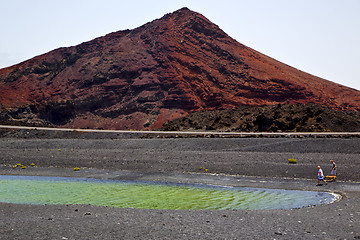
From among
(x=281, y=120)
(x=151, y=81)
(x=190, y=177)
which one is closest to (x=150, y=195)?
(x=190, y=177)

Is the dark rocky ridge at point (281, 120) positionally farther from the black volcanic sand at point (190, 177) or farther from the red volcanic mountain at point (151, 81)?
the red volcanic mountain at point (151, 81)

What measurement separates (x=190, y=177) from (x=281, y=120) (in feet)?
89.1

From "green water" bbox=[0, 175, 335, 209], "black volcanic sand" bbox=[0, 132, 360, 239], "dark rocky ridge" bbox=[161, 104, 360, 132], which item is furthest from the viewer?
"dark rocky ridge" bbox=[161, 104, 360, 132]

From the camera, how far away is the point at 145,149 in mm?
34375

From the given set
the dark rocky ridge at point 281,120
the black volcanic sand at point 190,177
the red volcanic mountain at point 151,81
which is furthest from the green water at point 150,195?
the red volcanic mountain at point 151,81

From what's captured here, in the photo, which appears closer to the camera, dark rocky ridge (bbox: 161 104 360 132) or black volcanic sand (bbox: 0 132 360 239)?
black volcanic sand (bbox: 0 132 360 239)

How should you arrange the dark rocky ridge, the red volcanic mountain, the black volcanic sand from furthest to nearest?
the red volcanic mountain → the dark rocky ridge → the black volcanic sand

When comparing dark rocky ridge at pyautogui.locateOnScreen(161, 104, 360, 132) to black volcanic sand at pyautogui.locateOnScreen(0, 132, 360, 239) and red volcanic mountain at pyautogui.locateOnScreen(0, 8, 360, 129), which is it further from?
red volcanic mountain at pyautogui.locateOnScreen(0, 8, 360, 129)

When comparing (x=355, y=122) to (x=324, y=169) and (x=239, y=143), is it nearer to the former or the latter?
(x=239, y=143)

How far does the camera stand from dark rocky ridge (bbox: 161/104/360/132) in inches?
1695

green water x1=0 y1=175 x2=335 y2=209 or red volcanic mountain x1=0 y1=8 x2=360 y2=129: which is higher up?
red volcanic mountain x1=0 y1=8 x2=360 y2=129

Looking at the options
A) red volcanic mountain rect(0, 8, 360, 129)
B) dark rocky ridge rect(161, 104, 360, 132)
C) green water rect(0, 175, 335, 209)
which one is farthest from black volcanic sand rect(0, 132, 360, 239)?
red volcanic mountain rect(0, 8, 360, 129)

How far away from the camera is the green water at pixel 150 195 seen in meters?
14.9

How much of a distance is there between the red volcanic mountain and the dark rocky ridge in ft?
44.8
